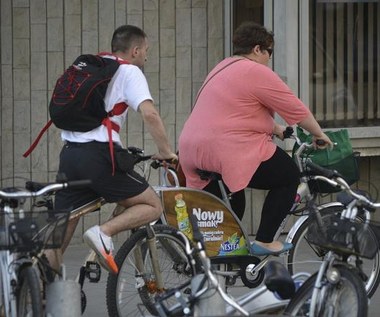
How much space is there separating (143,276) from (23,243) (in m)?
1.42

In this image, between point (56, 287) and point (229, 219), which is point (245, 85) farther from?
point (56, 287)

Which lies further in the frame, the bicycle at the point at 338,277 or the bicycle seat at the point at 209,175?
the bicycle seat at the point at 209,175

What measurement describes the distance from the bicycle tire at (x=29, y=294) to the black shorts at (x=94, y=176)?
984mm

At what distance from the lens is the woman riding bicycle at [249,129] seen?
7.88 metres

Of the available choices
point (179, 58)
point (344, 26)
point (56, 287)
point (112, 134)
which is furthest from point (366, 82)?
point (56, 287)

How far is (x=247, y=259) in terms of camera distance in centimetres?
812

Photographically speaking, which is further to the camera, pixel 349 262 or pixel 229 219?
pixel 229 219

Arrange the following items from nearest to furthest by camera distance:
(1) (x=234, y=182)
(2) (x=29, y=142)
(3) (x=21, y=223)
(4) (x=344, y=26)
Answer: (3) (x=21, y=223), (1) (x=234, y=182), (2) (x=29, y=142), (4) (x=344, y=26)

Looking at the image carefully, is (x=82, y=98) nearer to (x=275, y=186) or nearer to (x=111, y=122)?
(x=111, y=122)

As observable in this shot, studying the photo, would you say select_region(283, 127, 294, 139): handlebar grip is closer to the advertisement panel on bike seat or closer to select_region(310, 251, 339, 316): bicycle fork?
→ the advertisement panel on bike seat

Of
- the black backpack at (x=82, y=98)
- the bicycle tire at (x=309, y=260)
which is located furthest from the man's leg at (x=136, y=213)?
the bicycle tire at (x=309, y=260)

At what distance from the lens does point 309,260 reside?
828 cm

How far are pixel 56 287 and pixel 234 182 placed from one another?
1896mm

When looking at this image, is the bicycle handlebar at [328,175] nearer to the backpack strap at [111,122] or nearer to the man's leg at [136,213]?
the man's leg at [136,213]
